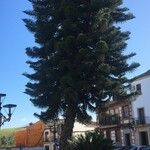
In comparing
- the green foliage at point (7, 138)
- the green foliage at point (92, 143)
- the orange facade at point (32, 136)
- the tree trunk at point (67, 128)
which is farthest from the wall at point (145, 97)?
the green foliage at point (7, 138)

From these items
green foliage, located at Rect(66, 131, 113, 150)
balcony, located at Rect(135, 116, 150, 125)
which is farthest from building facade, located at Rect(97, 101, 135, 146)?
green foliage, located at Rect(66, 131, 113, 150)

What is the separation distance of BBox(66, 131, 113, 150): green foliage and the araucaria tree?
3.27m

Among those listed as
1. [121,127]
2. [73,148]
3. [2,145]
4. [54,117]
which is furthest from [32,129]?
[73,148]

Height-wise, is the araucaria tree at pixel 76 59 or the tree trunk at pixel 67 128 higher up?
the araucaria tree at pixel 76 59

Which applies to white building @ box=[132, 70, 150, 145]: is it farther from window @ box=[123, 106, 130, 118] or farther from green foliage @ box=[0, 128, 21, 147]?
green foliage @ box=[0, 128, 21, 147]

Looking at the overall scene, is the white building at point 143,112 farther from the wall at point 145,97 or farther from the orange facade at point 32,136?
the orange facade at point 32,136

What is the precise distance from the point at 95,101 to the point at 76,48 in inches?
125

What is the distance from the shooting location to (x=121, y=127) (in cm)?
4716

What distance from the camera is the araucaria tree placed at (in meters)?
21.5

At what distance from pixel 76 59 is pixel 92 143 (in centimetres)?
554

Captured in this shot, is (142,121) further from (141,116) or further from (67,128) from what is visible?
(67,128)

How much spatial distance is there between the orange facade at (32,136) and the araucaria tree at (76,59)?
141 feet

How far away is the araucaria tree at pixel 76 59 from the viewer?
21516 mm

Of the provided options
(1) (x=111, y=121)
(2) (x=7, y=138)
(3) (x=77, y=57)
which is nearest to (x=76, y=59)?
(3) (x=77, y=57)
